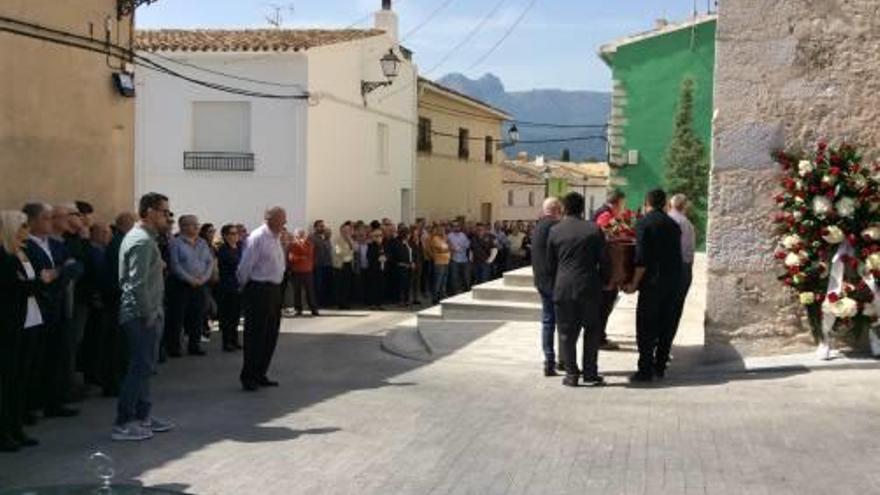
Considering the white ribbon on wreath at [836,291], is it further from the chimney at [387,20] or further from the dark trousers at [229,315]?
the chimney at [387,20]

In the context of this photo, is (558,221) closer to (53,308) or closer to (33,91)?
(53,308)

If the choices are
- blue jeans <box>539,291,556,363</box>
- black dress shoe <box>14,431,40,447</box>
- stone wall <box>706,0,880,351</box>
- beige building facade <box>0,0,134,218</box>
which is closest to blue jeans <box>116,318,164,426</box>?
black dress shoe <box>14,431,40,447</box>

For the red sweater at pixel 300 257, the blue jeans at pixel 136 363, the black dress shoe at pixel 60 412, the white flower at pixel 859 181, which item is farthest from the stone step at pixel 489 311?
the blue jeans at pixel 136 363

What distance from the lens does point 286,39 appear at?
24.9m

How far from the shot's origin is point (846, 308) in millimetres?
9773

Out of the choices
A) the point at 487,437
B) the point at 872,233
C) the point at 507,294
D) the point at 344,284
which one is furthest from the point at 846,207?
the point at 344,284

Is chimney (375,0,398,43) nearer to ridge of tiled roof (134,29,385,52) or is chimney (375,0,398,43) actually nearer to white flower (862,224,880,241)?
ridge of tiled roof (134,29,385,52)

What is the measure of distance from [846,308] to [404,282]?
1255 centimetres

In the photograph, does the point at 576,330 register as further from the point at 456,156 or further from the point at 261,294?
the point at 456,156

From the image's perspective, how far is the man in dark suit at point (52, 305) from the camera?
26.8 feet

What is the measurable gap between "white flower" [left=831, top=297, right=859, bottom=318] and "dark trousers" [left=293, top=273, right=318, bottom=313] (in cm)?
1040

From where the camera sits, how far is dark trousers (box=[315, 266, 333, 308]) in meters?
20.3

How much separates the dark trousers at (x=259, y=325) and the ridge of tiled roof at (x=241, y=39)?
1355cm

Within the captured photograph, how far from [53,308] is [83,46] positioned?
5.21 metres
